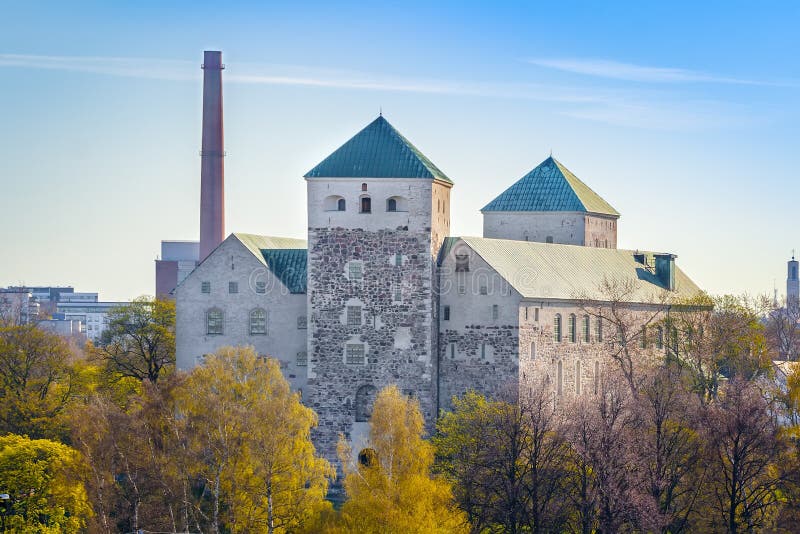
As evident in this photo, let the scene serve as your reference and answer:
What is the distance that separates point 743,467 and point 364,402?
64.4 ft

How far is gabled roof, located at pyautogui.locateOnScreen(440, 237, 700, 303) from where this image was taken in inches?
3054

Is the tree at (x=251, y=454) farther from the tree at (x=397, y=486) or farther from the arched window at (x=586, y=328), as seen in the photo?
the arched window at (x=586, y=328)

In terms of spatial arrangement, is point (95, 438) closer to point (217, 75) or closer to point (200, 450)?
point (200, 450)

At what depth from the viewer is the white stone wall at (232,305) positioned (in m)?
79.5

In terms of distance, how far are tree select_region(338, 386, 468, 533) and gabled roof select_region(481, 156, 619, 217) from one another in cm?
3105

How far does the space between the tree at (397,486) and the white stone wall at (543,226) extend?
30.4 meters

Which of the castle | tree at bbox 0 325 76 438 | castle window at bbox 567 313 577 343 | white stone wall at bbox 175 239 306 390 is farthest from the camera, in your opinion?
castle window at bbox 567 313 577 343

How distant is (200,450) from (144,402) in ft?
14.4

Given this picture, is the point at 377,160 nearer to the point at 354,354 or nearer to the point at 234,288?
the point at 354,354

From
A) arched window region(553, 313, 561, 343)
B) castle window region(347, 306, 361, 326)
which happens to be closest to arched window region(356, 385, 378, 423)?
castle window region(347, 306, 361, 326)

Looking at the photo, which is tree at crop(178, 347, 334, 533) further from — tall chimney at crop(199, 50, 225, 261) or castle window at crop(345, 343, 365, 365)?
tall chimney at crop(199, 50, 225, 261)

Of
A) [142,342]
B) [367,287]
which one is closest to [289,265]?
[367,287]

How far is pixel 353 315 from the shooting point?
74.5 meters

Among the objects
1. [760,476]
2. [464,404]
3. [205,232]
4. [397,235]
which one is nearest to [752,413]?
[760,476]
